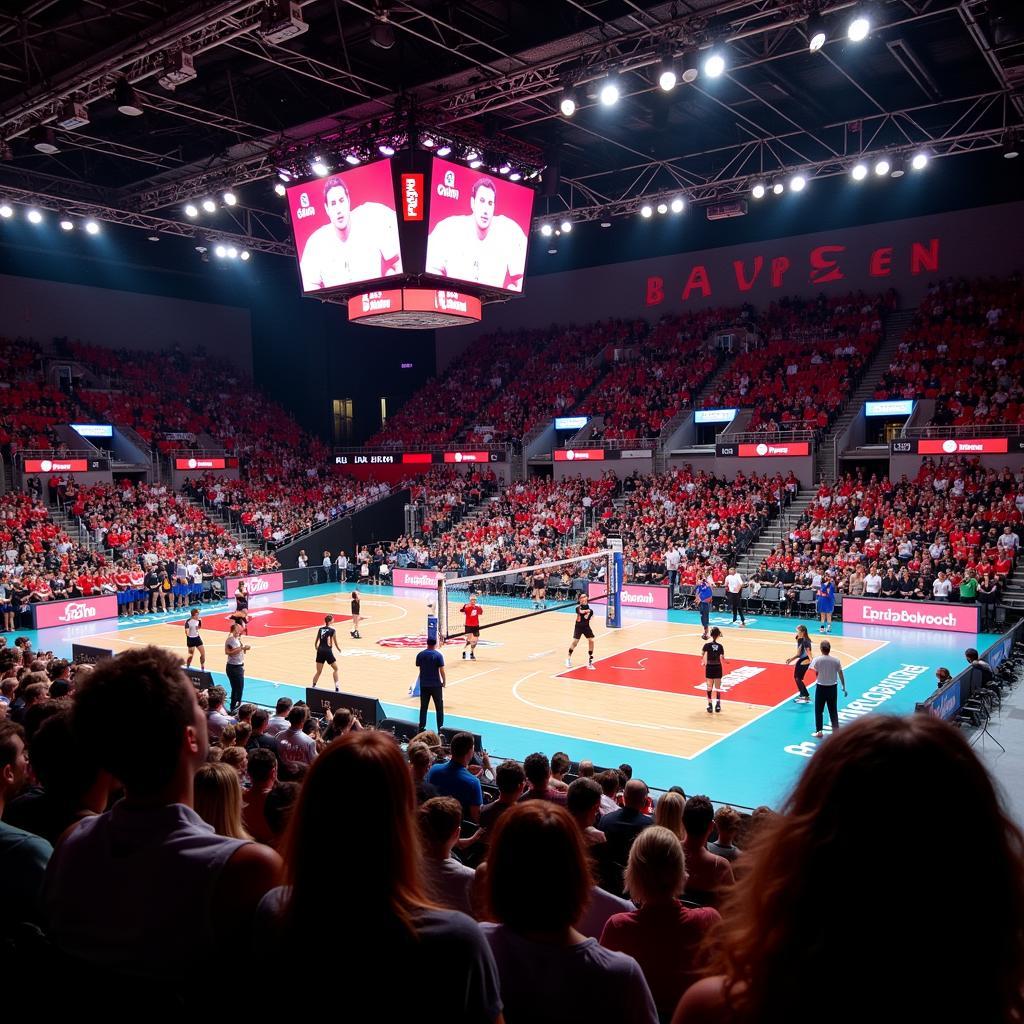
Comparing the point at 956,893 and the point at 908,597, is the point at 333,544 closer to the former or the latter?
the point at 908,597

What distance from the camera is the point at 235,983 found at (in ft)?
7.32

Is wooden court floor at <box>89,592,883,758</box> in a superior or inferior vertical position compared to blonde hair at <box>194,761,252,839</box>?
inferior

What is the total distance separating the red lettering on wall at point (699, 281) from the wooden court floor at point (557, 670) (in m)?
20.4

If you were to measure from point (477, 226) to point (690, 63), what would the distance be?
674 centimetres

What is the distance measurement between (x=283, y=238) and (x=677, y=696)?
2839 centimetres

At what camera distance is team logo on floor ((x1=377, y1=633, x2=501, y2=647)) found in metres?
24.6

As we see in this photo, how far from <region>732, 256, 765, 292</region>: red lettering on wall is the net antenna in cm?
1687

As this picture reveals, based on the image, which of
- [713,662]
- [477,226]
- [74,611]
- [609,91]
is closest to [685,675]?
[713,662]

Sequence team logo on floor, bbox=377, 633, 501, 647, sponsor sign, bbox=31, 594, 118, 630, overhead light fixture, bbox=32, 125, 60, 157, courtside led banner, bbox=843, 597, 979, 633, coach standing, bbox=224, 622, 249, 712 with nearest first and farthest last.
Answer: coach standing, bbox=224, 622, 249, 712 → overhead light fixture, bbox=32, 125, 60, 157 → courtside led banner, bbox=843, 597, 979, 633 → team logo on floor, bbox=377, 633, 501, 647 → sponsor sign, bbox=31, 594, 118, 630

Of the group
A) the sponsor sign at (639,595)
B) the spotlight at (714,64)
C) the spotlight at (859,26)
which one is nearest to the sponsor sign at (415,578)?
the sponsor sign at (639,595)

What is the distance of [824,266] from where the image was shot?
128 ft

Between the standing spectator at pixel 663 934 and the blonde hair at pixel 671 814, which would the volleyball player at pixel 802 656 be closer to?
the blonde hair at pixel 671 814

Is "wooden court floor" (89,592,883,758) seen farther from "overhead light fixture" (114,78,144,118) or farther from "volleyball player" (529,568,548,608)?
"overhead light fixture" (114,78,144,118)

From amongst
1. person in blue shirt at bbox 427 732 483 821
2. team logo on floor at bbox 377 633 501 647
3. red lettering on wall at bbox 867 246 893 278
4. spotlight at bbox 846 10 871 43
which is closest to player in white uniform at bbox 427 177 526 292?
spotlight at bbox 846 10 871 43
